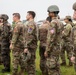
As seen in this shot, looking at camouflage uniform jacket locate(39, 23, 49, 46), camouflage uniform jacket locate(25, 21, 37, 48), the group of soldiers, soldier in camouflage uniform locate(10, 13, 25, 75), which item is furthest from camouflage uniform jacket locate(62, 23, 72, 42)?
camouflage uniform jacket locate(25, 21, 37, 48)

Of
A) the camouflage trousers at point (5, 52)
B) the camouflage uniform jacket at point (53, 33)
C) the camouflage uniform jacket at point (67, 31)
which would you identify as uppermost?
the camouflage uniform jacket at point (53, 33)

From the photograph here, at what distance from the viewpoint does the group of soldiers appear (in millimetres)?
7884

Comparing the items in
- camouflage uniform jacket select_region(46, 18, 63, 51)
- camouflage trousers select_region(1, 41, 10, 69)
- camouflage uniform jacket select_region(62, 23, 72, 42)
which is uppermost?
camouflage uniform jacket select_region(46, 18, 63, 51)

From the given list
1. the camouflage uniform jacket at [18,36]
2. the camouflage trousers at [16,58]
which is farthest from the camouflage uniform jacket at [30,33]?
the camouflage trousers at [16,58]

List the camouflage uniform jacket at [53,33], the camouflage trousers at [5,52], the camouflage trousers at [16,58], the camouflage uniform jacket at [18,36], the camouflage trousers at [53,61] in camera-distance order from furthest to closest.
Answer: the camouflage trousers at [5,52] < the camouflage trousers at [16,58] < the camouflage uniform jacket at [18,36] < the camouflage trousers at [53,61] < the camouflage uniform jacket at [53,33]

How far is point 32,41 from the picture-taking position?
8.85m

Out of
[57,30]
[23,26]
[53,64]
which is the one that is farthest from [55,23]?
[23,26]

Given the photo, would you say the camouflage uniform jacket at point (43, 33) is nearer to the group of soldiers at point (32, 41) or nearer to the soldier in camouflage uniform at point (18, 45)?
the group of soldiers at point (32, 41)

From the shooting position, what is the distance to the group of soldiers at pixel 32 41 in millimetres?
7884

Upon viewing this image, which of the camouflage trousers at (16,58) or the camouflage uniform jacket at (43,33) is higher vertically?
the camouflage uniform jacket at (43,33)

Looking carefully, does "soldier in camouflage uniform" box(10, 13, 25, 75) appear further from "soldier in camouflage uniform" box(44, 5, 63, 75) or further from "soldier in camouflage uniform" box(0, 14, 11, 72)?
"soldier in camouflage uniform" box(44, 5, 63, 75)

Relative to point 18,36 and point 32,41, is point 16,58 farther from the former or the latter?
point 32,41

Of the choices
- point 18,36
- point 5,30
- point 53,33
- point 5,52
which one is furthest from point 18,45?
point 53,33

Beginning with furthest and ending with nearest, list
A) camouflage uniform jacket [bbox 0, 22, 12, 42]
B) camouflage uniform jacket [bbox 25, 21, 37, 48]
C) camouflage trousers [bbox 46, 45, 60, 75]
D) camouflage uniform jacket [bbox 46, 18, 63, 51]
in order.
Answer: camouflage uniform jacket [bbox 0, 22, 12, 42] → camouflage uniform jacket [bbox 25, 21, 37, 48] → camouflage trousers [bbox 46, 45, 60, 75] → camouflage uniform jacket [bbox 46, 18, 63, 51]
